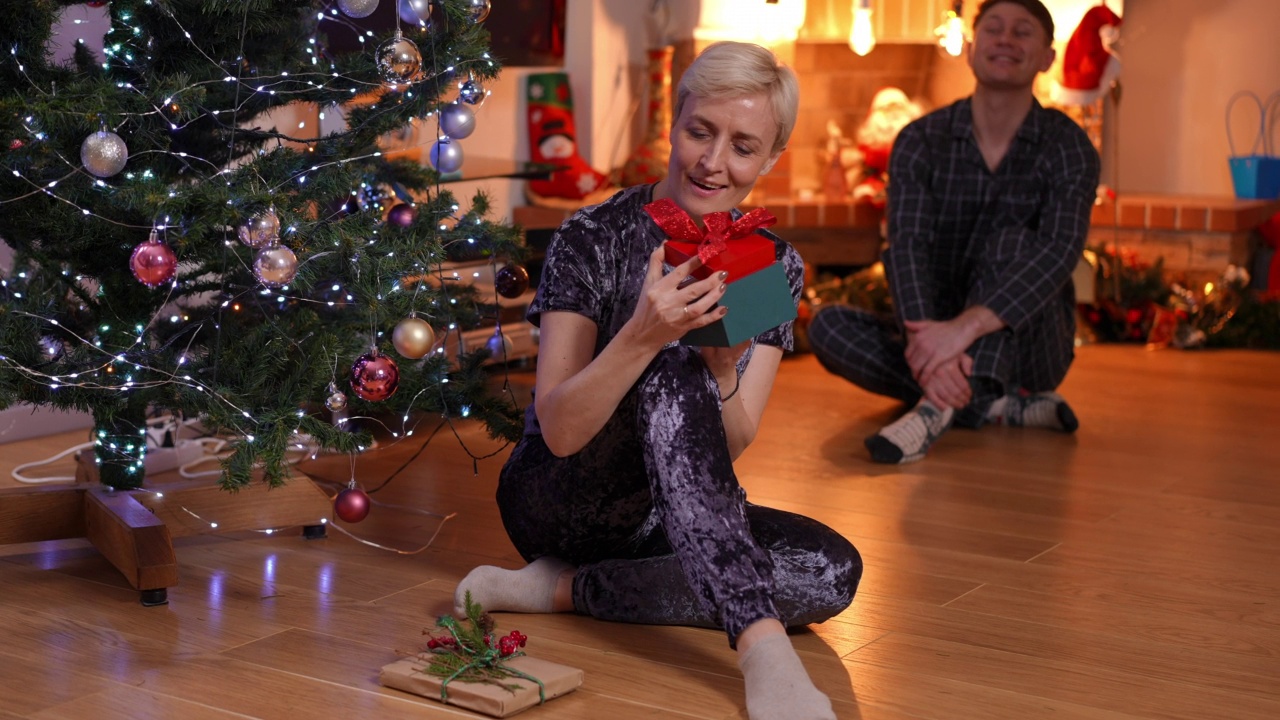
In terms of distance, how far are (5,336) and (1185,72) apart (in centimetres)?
438

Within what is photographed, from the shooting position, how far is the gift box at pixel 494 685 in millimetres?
1531

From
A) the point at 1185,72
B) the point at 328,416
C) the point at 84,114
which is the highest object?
the point at 1185,72

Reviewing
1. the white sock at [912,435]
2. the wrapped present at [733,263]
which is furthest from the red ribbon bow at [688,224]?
the white sock at [912,435]

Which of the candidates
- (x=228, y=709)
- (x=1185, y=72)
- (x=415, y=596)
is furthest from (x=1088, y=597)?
(x=1185, y=72)

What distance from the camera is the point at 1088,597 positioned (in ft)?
6.57

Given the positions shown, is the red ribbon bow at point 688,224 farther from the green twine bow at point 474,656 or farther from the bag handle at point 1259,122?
the bag handle at point 1259,122

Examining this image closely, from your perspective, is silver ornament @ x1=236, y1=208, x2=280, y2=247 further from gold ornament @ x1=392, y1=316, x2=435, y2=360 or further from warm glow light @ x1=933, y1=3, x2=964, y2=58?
warm glow light @ x1=933, y1=3, x2=964, y2=58

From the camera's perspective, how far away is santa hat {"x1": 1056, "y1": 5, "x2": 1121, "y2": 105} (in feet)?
14.0

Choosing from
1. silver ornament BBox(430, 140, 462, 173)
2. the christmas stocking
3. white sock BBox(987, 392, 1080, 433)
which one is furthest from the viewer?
the christmas stocking

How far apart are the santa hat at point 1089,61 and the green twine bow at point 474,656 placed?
331 cm

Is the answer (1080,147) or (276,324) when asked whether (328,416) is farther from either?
(1080,147)

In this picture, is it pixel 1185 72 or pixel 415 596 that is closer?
pixel 415 596

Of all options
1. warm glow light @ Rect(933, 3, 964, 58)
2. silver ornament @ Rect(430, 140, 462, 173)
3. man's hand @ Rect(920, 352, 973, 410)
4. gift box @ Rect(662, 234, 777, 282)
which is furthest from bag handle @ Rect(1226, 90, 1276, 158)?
gift box @ Rect(662, 234, 777, 282)

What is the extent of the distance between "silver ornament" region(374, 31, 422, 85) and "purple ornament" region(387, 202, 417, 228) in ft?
0.93
